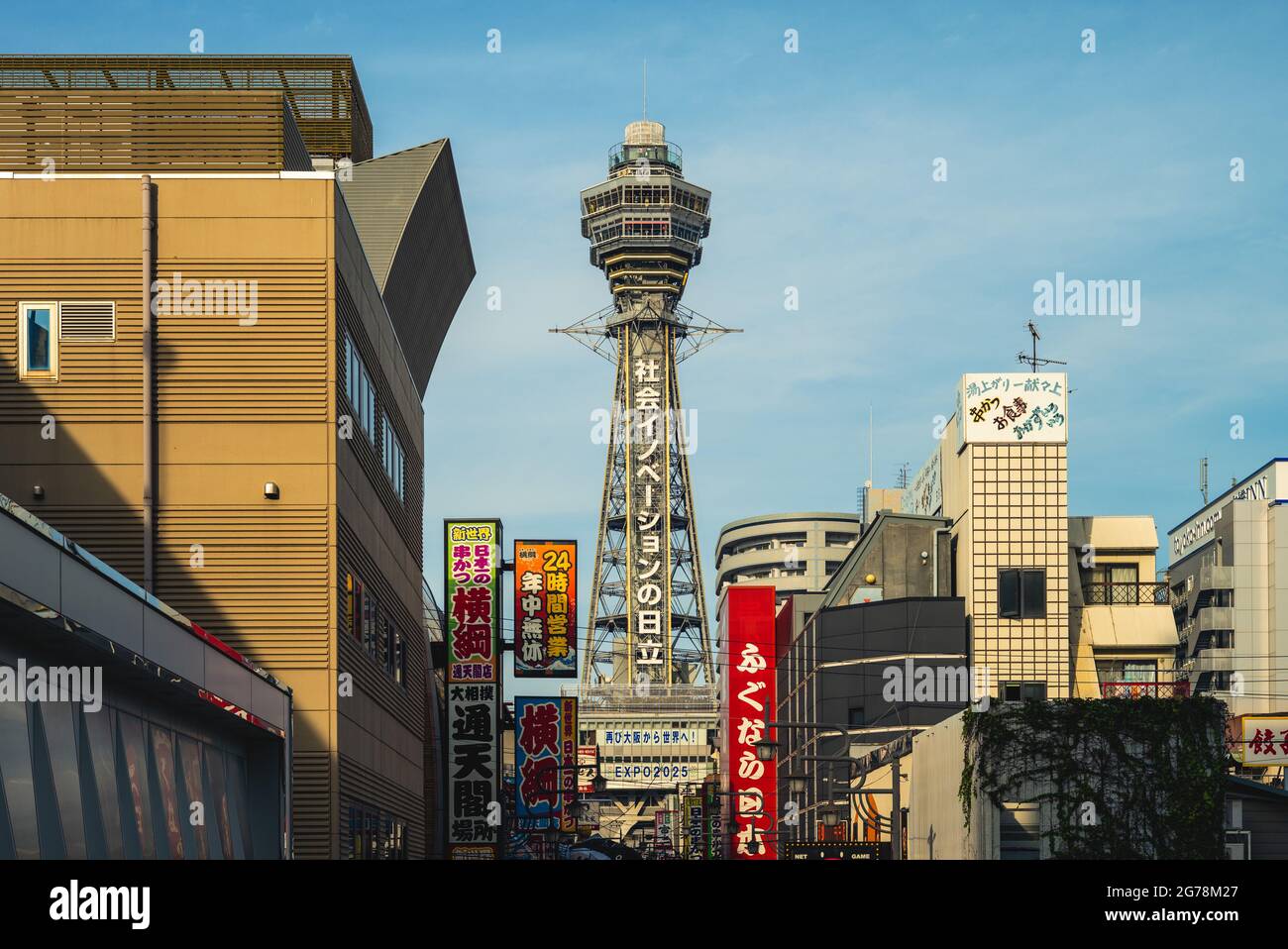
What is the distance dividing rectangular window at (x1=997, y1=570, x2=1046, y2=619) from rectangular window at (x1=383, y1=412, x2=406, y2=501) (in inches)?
2304

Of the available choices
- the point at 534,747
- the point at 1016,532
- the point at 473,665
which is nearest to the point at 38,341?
the point at 473,665

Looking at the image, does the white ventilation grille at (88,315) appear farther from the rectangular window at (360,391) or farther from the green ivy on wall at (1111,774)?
the green ivy on wall at (1111,774)

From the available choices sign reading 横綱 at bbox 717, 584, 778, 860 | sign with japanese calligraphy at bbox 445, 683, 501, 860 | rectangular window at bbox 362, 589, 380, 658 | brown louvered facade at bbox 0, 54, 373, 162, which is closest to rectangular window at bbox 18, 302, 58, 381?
rectangular window at bbox 362, 589, 380, 658

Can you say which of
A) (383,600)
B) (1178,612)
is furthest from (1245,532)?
(383,600)

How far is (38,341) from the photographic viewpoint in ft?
128

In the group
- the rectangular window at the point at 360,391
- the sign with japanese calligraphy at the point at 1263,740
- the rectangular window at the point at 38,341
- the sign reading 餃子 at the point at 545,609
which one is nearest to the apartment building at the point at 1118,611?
the sign with japanese calligraphy at the point at 1263,740

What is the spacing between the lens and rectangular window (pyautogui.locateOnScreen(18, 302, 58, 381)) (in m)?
38.8

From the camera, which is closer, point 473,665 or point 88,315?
point 88,315

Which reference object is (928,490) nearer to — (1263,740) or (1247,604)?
(1247,604)

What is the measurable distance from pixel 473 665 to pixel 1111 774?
2006cm

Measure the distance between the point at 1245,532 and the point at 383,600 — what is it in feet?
305

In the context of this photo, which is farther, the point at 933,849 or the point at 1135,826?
the point at 933,849
